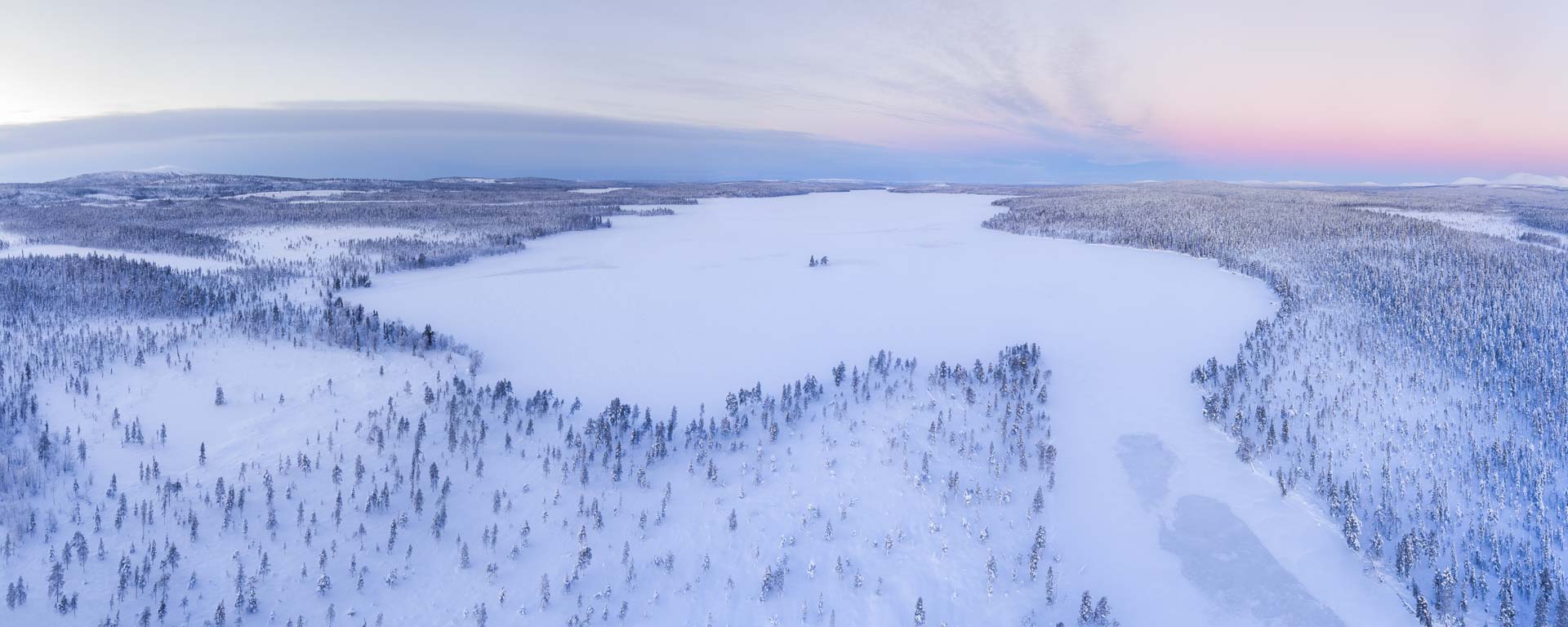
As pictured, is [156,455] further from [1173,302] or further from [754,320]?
[1173,302]

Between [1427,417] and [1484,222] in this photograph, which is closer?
[1427,417]

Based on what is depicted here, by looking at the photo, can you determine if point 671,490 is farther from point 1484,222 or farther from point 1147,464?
point 1484,222

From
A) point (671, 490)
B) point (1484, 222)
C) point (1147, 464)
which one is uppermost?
point (1484, 222)

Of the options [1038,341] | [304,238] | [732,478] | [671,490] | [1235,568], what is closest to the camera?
[1235,568]

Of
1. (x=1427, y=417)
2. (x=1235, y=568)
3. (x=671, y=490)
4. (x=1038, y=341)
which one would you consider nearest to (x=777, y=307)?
(x=1038, y=341)

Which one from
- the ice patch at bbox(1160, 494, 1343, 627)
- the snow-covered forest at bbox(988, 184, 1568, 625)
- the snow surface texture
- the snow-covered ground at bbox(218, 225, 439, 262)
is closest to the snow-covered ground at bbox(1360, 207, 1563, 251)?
the snow-covered forest at bbox(988, 184, 1568, 625)

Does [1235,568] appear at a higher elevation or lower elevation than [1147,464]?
lower

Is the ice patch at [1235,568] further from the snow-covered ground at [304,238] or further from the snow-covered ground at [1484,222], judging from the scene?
the snow-covered ground at [1484,222]
